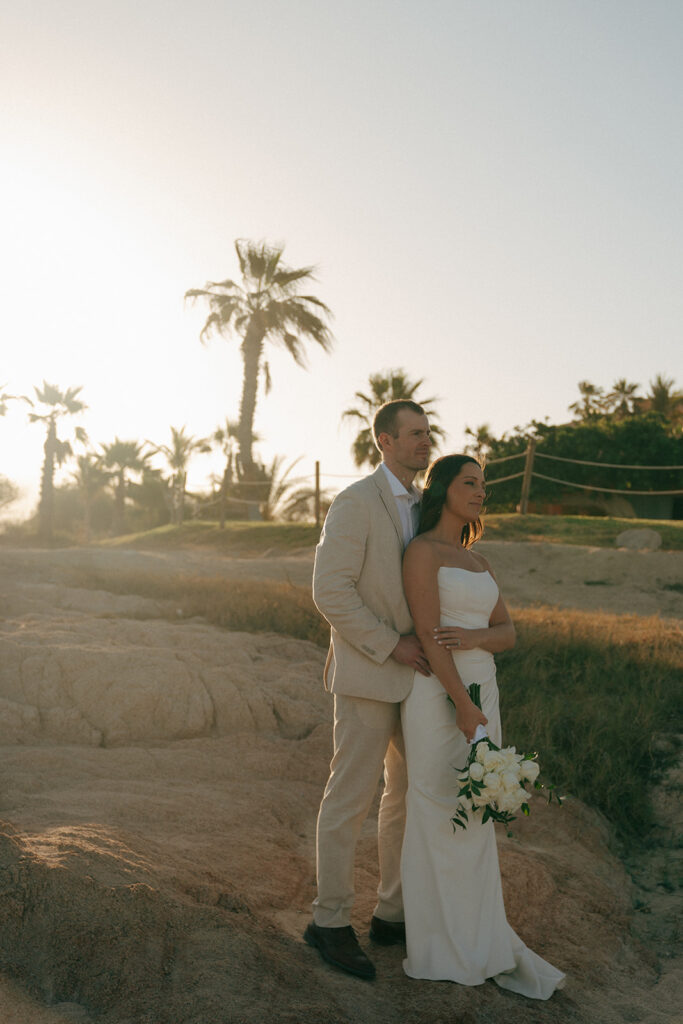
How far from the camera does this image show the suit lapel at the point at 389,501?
3.65 meters

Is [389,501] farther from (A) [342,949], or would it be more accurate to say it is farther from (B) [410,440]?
(A) [342,949]

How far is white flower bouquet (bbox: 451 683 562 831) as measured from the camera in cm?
320

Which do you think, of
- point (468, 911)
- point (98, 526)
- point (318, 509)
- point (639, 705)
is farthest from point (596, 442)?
point (98, 526)

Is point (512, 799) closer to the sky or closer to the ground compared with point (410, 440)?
closer to the ground

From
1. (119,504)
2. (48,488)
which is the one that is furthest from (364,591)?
(119,504)

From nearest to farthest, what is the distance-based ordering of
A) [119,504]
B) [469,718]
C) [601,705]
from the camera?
[469,718] < [601,705] < [119,504]

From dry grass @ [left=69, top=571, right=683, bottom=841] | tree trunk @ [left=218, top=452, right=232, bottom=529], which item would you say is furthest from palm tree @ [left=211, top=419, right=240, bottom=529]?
dry grass @ [left=69, top=571, right=683, bottom=841]

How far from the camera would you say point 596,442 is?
92.2 feet

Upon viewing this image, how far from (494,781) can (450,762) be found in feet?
1.17

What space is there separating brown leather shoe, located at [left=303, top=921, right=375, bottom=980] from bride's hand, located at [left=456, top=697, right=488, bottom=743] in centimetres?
98

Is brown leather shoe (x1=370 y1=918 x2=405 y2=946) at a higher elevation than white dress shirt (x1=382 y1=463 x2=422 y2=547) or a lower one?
lower

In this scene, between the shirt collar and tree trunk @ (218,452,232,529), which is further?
tree trunk @ (218,452,232,529)

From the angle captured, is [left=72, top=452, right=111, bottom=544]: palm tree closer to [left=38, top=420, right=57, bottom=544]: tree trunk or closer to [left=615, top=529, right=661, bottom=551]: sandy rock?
[left=38, top=420, right=57, bottom=544]: tree trunk

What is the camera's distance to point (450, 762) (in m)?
3.53
